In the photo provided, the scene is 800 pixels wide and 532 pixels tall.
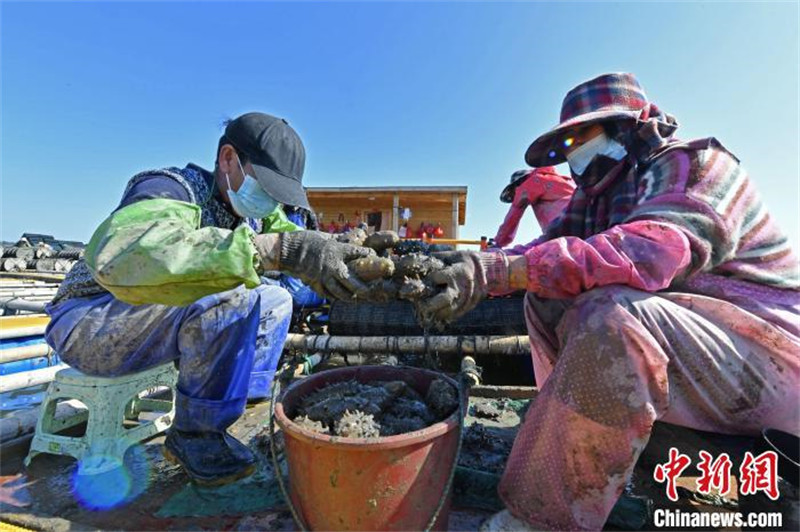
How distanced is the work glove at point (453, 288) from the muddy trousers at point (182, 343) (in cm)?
112

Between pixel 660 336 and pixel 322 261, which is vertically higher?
pixel 322 261

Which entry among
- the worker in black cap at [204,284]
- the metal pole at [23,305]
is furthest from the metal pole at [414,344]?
the metal pole at [23,305]

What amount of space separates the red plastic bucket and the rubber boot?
656 millimetres

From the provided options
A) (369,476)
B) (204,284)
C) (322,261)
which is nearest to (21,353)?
(204,284)

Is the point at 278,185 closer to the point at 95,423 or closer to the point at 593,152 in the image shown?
the point at 95,423

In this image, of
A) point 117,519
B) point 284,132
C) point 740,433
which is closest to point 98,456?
point 117,519

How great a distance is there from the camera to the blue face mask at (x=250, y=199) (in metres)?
2.63

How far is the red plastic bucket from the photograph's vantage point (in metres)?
1.39

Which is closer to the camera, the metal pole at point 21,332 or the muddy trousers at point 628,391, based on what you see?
the muddy trousers at point 628,391

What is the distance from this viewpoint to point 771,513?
62.1 inches

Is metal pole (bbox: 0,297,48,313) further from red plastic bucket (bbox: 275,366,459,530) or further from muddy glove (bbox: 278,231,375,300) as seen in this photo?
red plastic bucket (bbox: 275,366,459,530)

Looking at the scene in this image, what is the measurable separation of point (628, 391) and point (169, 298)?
6.08 feet

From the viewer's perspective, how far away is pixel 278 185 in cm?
262

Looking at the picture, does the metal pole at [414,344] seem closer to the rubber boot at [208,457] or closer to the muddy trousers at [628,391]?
the rubber boot at [208,457]
